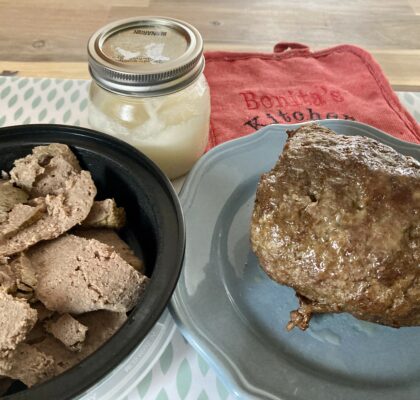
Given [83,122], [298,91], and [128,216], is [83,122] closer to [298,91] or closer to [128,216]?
[128,216]

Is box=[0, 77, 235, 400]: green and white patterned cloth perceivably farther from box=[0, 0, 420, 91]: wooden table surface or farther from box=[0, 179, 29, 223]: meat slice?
box=[0, 179, 29, 223]: meat slice

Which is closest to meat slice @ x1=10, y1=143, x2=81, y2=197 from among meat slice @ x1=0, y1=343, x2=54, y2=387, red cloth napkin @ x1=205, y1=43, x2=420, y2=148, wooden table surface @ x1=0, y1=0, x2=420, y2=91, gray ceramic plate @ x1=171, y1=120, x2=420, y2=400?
gray ceramic plate @ x1=171, y1=120, x2=420, y2=400

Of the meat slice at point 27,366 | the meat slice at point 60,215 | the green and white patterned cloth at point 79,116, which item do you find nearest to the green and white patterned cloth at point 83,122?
the green and white patterned cloth at point 79,116

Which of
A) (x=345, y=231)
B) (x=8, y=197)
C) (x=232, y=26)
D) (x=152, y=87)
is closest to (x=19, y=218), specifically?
(x=8, y=197)

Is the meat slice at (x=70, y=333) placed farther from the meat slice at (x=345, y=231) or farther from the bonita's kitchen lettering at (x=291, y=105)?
the bonita's kitchen lettering at (x=291, y=105)

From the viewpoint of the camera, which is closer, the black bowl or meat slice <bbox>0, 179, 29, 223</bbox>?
the black bowl

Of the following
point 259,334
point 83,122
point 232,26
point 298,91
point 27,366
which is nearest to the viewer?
point 27,366
